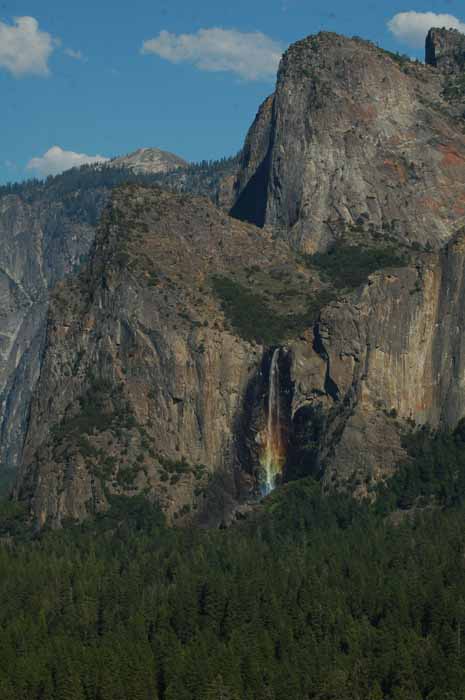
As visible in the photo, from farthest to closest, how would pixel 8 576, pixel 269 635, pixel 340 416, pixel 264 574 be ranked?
pixel 340 416
pixel 8 576
pixel 264 574
pixel 269 635

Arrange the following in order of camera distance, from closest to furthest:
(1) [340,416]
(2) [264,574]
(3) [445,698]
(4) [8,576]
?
(3) [445,698]
(2) [264,574]
(4) [8,576]
(1) [340,416]

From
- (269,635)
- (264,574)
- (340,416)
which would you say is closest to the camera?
(269,635)

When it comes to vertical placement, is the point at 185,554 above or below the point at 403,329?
below

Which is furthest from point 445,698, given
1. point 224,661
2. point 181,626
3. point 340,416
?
point 340,416

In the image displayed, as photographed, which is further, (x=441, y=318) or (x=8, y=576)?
(x=441, y=318)

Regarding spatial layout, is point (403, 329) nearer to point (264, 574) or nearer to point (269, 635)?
point (264, 574)

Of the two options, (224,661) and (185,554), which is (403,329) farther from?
(224,661)

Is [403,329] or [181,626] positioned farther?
[403,329]

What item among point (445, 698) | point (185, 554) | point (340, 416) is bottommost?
point (445, 698)

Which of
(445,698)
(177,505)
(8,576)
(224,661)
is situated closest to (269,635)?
(224,661)
